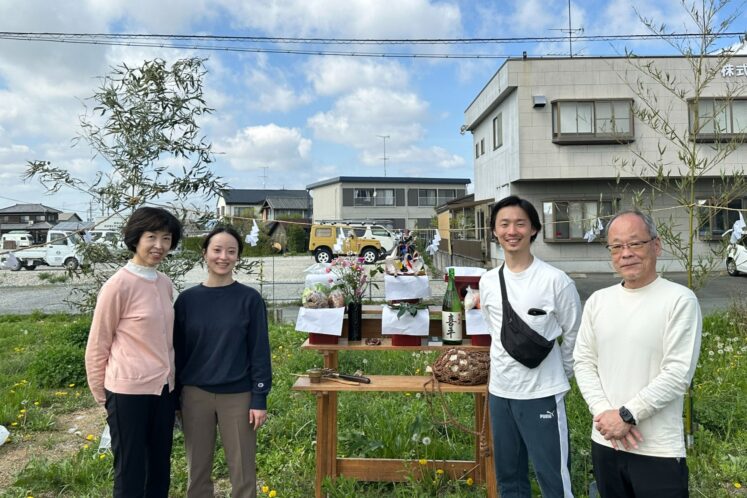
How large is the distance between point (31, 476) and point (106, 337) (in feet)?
6.14

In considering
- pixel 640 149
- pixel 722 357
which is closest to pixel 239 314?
pixel 722 357

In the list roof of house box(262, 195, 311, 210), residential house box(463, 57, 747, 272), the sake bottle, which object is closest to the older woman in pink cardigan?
the sake bottle

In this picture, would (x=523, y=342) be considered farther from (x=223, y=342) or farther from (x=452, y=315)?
(x=223, y=342)

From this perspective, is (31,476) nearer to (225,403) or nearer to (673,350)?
(225,403)

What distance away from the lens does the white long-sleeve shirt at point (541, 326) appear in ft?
7.47

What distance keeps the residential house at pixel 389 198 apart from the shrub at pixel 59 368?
3398 centimetres

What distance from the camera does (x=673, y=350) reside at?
1.79m

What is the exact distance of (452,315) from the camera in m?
2.97

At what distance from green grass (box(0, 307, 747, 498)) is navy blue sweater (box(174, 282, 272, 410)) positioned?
106 centimetres

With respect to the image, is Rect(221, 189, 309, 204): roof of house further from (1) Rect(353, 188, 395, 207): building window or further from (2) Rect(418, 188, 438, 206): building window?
(2) Rect(418, 188, 438, 206): building window

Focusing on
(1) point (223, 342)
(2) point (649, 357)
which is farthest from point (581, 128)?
(1) point (223, 342)

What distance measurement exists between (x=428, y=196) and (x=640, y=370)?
4061 centimetres

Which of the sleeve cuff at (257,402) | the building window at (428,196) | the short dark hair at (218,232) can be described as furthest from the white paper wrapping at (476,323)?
the building window at (428,196)

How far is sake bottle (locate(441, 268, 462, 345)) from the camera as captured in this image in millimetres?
2973
